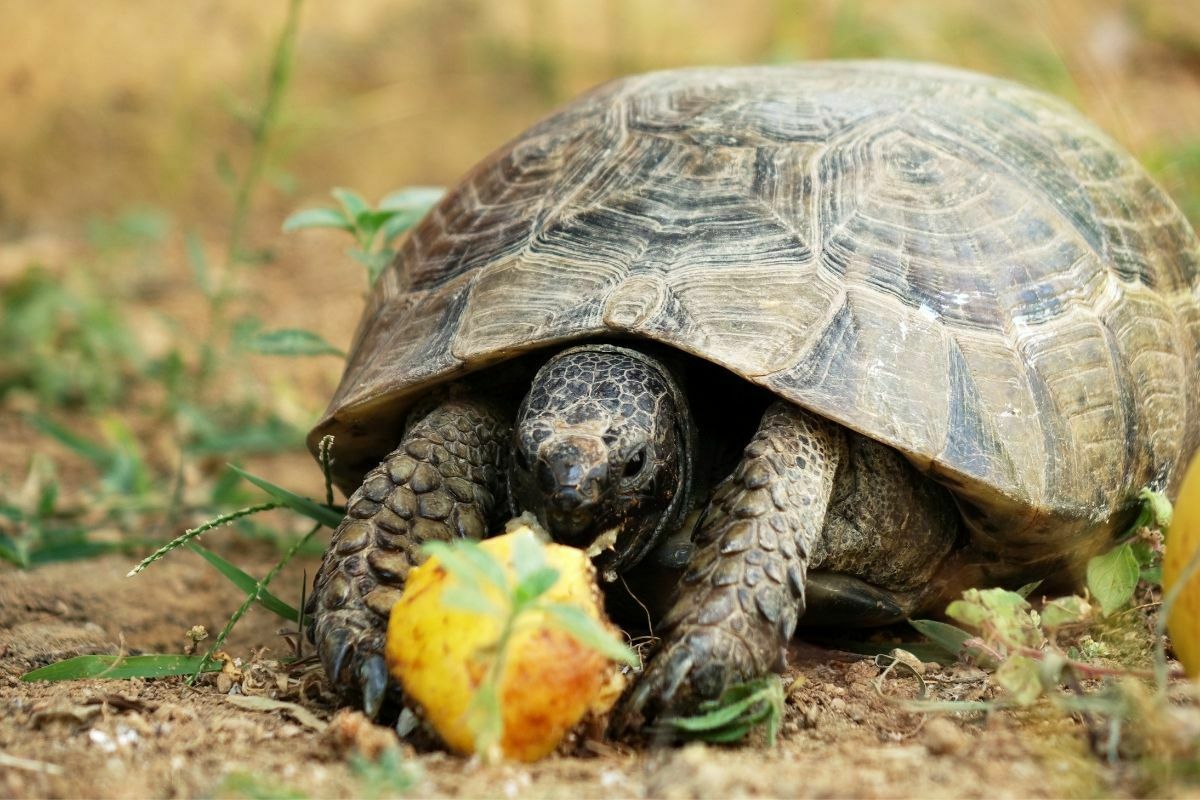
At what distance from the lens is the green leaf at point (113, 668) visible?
9.84 feet

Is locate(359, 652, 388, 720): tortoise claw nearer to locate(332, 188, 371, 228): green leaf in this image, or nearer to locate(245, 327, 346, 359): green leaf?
locate(245, 327, 346, 359): green leaf

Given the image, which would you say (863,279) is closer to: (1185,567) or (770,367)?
(770,367)

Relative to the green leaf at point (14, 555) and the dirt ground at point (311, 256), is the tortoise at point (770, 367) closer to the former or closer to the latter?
the dirt ground at point (311, 256)

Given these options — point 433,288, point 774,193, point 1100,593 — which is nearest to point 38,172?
point 433,288

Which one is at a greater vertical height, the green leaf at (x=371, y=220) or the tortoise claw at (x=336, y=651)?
the green leaf at (x=371, y=220)

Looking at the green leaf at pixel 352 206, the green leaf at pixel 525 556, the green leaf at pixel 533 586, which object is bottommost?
the green leaf at pixel 533 586

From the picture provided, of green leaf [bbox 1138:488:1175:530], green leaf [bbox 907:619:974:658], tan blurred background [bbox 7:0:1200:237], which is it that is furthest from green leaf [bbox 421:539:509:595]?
tan blurred background [bbox 7:0:1200:237]

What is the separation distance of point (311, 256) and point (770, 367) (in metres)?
5.98

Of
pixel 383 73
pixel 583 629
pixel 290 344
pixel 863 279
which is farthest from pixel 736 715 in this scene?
pixel 383 73

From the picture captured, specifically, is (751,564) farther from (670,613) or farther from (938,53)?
(938,53)

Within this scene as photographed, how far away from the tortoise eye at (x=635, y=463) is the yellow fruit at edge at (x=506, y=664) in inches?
19.5

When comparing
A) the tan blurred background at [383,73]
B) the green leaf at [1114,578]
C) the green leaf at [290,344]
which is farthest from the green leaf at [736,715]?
the tan blurred background at [383,73]

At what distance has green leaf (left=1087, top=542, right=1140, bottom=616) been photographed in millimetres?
3026

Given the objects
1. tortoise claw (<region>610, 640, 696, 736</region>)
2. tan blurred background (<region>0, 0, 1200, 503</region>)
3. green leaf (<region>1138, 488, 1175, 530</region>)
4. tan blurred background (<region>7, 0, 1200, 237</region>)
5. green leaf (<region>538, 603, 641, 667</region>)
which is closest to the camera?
green leaf (<region>538, 603, 641, 667</region>)
